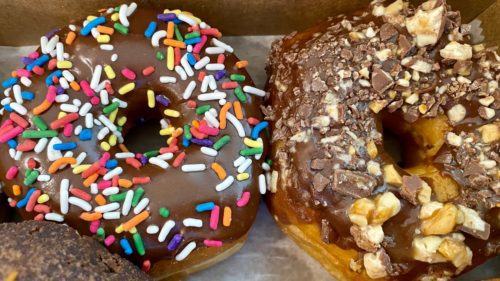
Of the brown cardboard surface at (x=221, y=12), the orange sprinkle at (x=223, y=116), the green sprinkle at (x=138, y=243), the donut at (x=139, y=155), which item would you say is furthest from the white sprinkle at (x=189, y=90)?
the green sprinkle at (x=138, y=243)

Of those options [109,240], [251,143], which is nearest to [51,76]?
[109,240]

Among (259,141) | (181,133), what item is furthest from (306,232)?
(181,133)

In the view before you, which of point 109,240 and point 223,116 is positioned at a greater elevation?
point 223,116

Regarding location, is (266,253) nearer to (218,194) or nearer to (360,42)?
(218,194)

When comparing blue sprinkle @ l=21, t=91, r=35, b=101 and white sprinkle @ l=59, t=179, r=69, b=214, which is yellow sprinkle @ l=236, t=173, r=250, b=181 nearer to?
white sprinkle @ l=59, t=179, r=69, b=214

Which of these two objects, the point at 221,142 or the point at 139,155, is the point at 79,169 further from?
the point at 221,142

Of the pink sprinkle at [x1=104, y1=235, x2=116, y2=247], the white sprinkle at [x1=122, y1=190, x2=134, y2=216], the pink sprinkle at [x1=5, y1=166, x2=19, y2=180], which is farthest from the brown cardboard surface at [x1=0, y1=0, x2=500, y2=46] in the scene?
the pink sprinkle at [x1=104, y1=235, x2=116, y2=247]
